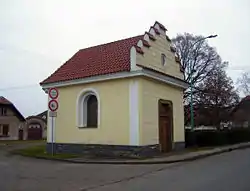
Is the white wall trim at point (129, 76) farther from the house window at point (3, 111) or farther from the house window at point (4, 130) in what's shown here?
the house window at point (3, 111)

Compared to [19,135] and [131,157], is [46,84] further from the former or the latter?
[19,135]

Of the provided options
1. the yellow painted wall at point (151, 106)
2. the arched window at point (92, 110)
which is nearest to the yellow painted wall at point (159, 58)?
the yellow painted wall at point (151, 106)

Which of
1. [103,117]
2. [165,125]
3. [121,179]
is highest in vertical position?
[103,117]

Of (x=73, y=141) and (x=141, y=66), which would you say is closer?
(x=141, y=66)

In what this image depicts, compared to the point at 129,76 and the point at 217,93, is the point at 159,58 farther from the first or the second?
the point at 217,93

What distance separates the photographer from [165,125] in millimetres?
22219

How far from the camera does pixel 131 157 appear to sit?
→ 1898cm

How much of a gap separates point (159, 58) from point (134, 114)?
16.0 feet

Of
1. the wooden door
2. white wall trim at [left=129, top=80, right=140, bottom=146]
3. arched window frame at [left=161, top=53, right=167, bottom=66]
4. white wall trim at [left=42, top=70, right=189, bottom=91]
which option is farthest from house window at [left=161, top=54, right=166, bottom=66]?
white wall trim at [left=129, top=80, right=140, bottom=146]

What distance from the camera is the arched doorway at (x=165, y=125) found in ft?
70.7

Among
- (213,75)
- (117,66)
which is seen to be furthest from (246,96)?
(117,66)

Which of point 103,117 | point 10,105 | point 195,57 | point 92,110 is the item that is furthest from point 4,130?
point 103,117

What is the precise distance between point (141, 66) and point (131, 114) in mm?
2745

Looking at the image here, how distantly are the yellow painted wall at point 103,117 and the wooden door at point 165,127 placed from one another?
2.97 m
